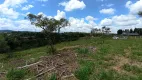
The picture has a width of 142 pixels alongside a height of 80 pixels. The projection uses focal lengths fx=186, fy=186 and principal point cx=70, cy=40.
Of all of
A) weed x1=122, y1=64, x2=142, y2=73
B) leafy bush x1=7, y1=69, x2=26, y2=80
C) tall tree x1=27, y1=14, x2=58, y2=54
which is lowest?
leafy bush x1=7, y1=69, x2=26, y2=80

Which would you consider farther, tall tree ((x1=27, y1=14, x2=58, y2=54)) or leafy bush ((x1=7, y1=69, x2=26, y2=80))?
tall tree ((x1=27, y1=14, x2=58, y2=54))

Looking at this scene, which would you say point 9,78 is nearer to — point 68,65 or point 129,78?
point 68,65

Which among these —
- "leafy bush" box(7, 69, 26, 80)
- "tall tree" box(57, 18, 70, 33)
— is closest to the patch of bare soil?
"leafy bush" box(7, 69, 26, 80)

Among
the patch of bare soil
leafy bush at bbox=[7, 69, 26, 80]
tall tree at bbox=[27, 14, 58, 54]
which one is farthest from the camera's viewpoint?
tall tree at bbox=[27, 14, 58, 54]

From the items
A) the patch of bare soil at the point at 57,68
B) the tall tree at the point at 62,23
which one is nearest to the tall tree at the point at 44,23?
the tall tree at the point at 62,23

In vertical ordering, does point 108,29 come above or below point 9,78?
above

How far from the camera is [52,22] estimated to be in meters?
13.4

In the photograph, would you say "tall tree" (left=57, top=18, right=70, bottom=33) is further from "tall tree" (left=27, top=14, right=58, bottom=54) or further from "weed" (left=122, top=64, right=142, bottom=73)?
"weed" (left=122, top=64, right=142, bottom=73)

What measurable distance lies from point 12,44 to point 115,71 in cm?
2704

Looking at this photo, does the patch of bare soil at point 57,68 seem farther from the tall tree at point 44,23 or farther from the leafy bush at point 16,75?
the tall tree at point 44,23

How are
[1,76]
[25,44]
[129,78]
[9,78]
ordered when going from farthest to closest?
[25,44]
[1,76]
[9,78]
[129,78]

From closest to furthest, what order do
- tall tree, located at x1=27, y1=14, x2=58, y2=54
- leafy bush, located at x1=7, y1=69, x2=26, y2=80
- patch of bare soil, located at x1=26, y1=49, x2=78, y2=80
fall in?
leafy bush, located at x1=7, y1=69, x2=26, y2=80 < patch of bare soil, located at x1=26, y1=49, x2=78, y2=80 < tall tree, located at x1=27, y1=14, x2=58, y2=54

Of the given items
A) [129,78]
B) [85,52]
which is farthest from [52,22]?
[129,78]

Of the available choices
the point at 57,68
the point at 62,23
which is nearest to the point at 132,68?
the point at 57,68
